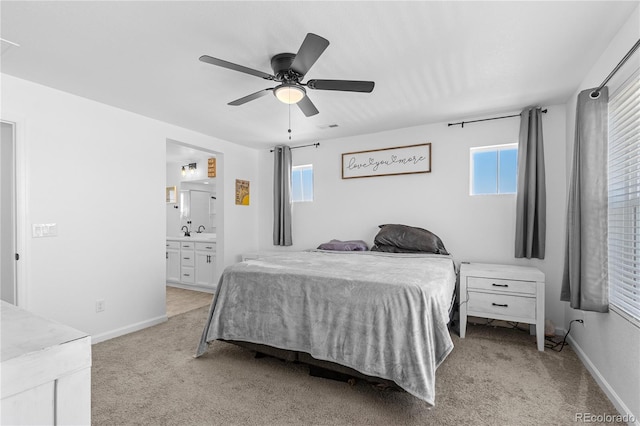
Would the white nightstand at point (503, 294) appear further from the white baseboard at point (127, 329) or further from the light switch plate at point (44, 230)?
the light switch plate at point (44, 230)

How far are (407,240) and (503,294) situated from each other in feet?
3.64

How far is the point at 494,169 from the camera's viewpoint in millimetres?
3682

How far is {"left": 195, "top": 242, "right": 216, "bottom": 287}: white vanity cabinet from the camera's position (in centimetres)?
503

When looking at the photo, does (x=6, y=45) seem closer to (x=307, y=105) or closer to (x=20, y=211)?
(x=20, y=211)

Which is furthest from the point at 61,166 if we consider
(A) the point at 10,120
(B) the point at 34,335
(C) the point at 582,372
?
(C) the point at 582,372

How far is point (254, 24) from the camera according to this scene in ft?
6.28

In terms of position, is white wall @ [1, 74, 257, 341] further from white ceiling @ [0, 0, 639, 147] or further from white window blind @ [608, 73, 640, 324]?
white window blind @ [608, 73, 640, 324]

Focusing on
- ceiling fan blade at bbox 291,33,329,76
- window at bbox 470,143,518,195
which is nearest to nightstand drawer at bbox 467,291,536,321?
window at bbox 470,143,518,195

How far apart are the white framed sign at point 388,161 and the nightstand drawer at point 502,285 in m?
1.51

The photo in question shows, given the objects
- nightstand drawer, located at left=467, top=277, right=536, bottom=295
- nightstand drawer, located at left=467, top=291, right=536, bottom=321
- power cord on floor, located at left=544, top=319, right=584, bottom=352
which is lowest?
power cord on floor, located at left=544, top=319, right=584, bottom=352

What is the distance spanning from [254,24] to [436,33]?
3.75 ft

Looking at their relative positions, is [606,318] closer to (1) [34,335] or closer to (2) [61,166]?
(1) [34,335]

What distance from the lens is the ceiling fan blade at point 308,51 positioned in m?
1.74

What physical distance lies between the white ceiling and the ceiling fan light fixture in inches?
9.4
